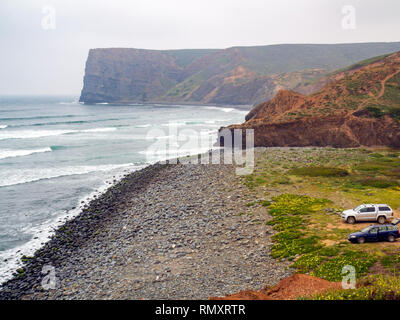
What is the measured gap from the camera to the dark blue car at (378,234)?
1862 cm

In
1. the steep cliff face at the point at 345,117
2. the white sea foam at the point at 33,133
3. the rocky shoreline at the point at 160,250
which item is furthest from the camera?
the white sea foam at the point at 33,133

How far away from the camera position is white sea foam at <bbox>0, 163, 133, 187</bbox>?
145ft

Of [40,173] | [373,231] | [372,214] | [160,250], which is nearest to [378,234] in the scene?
[373,231]

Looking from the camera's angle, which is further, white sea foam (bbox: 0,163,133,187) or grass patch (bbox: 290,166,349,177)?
white sea foam (bbox: 0,163,133,187)

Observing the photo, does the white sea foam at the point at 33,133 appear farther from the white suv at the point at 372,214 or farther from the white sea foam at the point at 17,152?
the white suv at the point at 372,214

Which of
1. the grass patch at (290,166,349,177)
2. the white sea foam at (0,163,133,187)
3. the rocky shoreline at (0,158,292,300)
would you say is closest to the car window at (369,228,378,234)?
the rocky shoreline at (0,158,292,300)

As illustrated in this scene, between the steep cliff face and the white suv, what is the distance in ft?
122

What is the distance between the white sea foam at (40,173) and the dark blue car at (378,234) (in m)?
39.6

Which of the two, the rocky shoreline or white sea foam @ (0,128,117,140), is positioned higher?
white sea foam @ (0,128,117,140)

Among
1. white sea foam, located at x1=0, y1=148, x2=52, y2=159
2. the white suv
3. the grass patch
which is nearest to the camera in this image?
the white suv

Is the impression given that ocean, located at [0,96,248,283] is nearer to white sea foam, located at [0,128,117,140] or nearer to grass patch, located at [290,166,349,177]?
white sea foam, located at [0,128,117,140]

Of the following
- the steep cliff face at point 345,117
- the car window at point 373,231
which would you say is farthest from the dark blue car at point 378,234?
the steep cliff face at point 345,117
